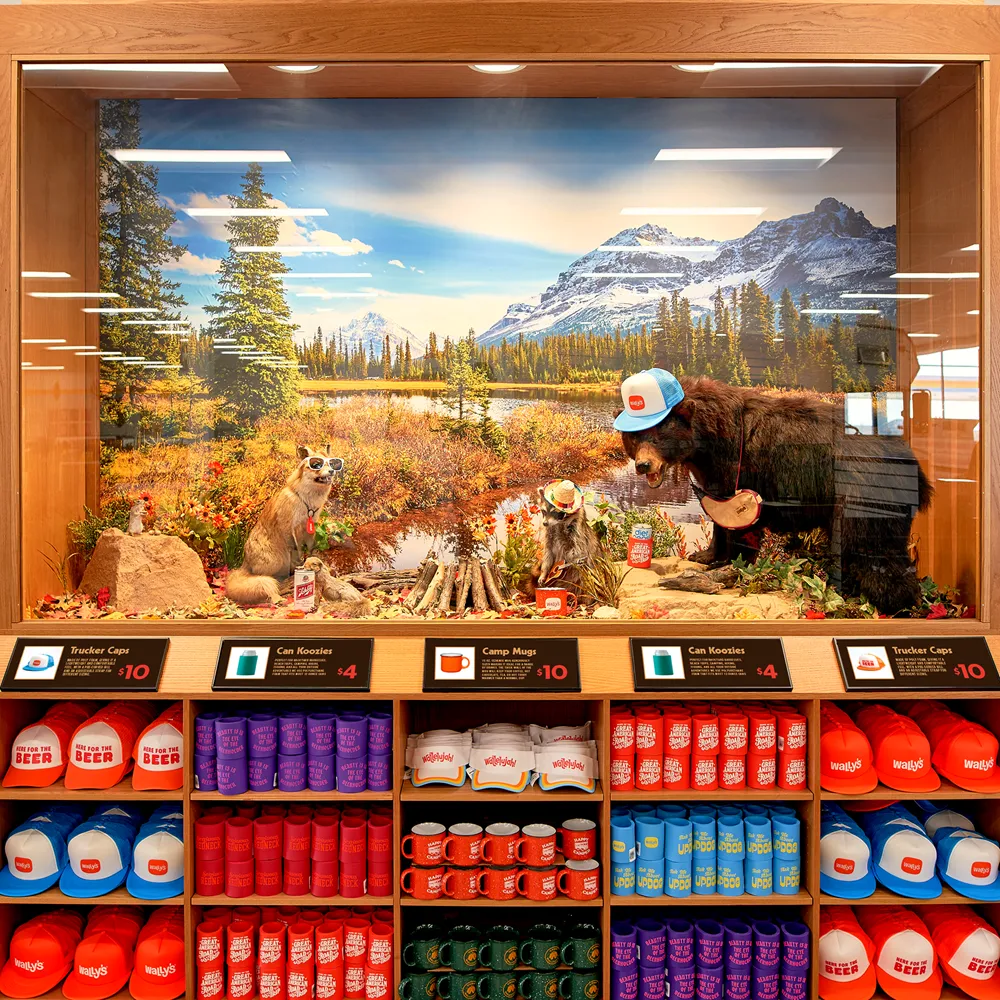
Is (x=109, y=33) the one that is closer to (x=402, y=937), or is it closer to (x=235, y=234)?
(x=235, y=234)

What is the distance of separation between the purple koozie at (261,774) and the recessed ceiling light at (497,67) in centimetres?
227

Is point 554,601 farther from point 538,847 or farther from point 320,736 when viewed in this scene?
point 320,736

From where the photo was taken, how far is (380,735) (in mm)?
2201

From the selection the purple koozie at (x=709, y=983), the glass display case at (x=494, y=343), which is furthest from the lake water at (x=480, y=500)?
the purple koozie at (x=709, y=983)

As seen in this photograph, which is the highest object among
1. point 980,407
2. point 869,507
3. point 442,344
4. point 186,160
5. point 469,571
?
point 186,160

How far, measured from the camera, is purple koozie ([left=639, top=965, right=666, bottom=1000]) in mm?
2170

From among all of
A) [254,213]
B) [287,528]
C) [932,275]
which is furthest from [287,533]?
[932,275]

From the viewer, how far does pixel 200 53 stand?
7.52 feet

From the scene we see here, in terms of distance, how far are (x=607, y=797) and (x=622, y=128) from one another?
86.8 inches

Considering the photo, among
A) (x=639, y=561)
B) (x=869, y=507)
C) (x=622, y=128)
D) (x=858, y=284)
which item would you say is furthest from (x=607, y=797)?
(x=622, y=128)

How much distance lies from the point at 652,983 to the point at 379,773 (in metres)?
1.03

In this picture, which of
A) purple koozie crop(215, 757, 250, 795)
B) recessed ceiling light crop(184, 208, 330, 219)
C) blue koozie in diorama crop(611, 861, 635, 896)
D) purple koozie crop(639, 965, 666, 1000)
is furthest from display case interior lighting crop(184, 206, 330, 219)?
purple koozie crop(639, 965, 666, 1000)

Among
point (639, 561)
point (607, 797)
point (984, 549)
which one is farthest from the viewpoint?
point (639, 561)

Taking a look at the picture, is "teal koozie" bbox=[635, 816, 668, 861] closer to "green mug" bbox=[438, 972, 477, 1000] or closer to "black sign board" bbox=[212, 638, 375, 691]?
"green mug" bbox=[438, 972, 477, 1000]
